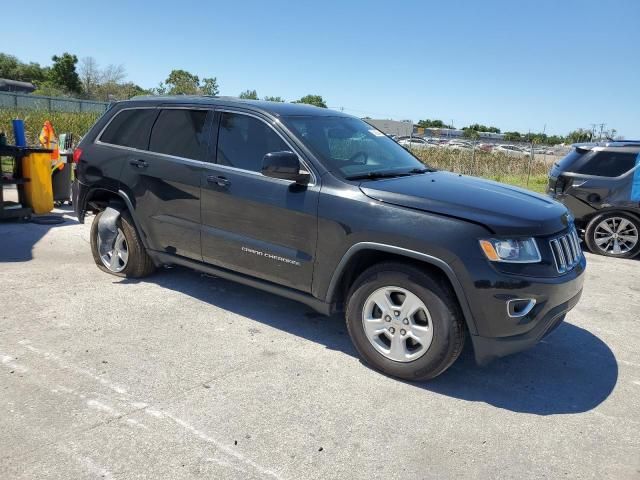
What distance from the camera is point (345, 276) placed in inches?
157

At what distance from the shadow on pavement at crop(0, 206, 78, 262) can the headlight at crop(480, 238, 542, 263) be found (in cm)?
521

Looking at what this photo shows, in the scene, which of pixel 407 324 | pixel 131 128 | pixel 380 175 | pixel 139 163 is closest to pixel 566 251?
pixel 407 324

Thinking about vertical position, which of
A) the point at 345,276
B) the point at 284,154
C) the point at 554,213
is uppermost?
the point at 284,154

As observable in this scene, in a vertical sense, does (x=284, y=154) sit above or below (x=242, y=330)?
above

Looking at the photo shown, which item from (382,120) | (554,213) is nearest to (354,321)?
(554,213)

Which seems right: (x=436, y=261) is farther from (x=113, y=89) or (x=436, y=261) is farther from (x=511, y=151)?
(x=113, y=89)

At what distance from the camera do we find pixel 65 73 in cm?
6041

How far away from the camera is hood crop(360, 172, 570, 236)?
3465 mm

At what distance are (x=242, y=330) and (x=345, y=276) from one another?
1.10 meters

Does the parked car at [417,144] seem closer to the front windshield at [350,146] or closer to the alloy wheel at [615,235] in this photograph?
the alloy wheel at [615,235]

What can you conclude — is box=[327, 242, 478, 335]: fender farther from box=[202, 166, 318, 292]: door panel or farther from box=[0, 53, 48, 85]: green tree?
box=[0, 53, 48, 85]: green tree

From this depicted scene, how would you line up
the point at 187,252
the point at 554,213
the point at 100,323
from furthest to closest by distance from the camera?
the point at 187,252
the point at 100,323
the point at 554,213

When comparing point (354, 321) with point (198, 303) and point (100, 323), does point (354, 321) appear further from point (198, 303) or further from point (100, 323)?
point (100, 323)

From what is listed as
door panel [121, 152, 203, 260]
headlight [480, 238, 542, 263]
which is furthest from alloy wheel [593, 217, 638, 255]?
door panel [121, 152, 203, 260]
